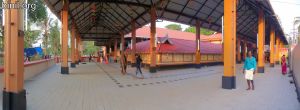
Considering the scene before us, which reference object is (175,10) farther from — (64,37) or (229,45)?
(229,45)

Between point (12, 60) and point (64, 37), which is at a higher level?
point (64, 37)

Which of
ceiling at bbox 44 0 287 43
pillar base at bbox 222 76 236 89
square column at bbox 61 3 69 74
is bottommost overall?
pillar base at bbox 222 76 236 89

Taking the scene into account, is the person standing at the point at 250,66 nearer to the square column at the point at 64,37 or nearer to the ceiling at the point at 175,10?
the ceiling at the point at 175,10

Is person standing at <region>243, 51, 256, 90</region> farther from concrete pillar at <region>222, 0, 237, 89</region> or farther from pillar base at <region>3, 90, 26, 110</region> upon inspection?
pillar base at <region>3, 90, 26, 110</region>

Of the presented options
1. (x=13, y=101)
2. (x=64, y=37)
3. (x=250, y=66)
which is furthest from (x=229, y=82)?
(x=64, y=37)

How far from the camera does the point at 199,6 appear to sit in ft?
71.1

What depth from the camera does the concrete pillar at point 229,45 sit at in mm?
11175

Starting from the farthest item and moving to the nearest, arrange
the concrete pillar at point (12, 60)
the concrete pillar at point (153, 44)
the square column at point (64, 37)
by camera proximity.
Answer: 1. the concrete pillar at point (153, 44)
2. the square column at point (64, 37)
3. the concrete pillar at point (12, 60)

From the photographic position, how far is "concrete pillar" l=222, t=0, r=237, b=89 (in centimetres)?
1118

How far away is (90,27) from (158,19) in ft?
63.7

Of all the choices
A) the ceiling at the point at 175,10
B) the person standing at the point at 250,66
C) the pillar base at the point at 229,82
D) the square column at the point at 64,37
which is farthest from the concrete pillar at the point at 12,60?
the square column at the point at 64,37

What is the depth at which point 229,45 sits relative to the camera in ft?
37.2

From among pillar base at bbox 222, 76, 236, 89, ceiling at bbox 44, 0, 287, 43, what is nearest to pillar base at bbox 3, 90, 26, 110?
pillar base at bbox 222, 76, 236, 89

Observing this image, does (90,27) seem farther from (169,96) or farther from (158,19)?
(169,96)
